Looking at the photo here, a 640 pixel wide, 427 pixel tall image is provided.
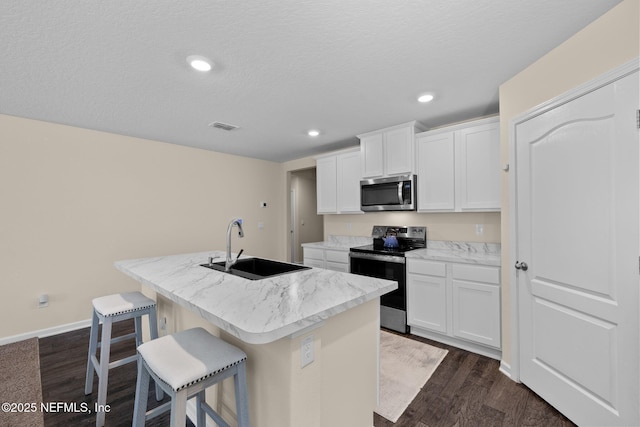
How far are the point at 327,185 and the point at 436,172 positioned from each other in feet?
5.70

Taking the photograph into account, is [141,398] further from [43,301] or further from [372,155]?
[372,155]

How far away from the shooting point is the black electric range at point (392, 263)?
3.10 metres

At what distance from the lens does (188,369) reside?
116 cm

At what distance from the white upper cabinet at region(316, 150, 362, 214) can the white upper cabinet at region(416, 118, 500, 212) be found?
0.98 m

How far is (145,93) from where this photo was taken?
2453 mm

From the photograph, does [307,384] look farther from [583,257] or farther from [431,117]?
[431,117]

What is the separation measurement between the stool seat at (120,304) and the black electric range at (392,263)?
2.26m

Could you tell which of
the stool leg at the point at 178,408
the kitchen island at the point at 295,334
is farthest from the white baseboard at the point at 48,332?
the stool leg at the point at 178,408

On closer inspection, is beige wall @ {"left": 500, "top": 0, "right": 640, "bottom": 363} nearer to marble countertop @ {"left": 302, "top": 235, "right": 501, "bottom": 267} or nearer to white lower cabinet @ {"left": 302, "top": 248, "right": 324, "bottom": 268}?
marble countertop @ {"left": 302, "top": 235, "right": 501, "bottom": 267}

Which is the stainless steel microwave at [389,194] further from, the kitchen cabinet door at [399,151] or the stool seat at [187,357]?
the stool seat at [187,357]

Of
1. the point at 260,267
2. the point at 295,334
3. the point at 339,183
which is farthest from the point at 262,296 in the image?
the point at 339,183

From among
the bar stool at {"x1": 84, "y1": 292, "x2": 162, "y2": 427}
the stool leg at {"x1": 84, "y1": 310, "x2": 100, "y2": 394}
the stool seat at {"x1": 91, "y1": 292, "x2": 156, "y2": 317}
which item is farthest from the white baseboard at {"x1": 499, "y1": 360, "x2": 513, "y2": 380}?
the stool leg at {"x1": 84, "y1": 310, "x2": 100, "y2": 394}

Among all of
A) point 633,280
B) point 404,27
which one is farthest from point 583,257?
point 404,27

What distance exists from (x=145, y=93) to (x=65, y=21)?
90 centimetres
